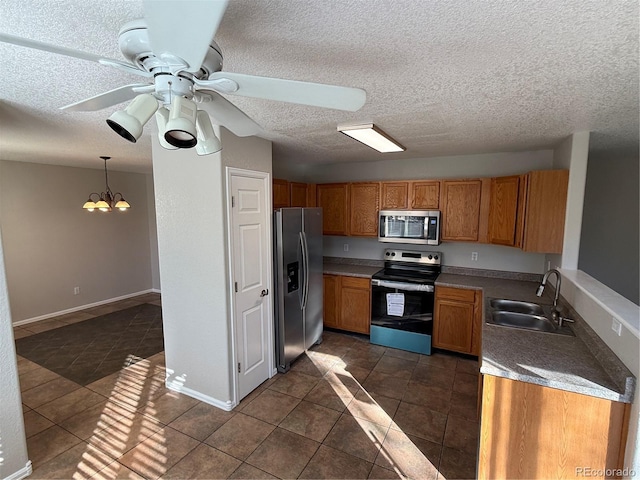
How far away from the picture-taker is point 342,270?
4270mm

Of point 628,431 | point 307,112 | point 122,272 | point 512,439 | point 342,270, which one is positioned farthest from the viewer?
point 122,272

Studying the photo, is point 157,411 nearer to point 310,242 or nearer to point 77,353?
point 77,353

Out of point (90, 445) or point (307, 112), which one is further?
point (90, 445)

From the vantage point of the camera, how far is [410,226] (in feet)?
12.9

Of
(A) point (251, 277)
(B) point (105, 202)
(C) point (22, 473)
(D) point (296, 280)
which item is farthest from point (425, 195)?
(B) point (105, 202)

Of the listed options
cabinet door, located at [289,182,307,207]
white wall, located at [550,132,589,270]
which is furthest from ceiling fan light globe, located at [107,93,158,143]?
white wall, located at [550,132,589,270]

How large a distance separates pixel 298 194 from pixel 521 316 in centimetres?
281

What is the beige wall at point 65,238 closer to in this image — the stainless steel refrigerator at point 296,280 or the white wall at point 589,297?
the stainless steel refrigerator at point 296,280

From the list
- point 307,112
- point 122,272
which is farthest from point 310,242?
point 122,272

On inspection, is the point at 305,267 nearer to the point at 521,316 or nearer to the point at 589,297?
the point at 521,316

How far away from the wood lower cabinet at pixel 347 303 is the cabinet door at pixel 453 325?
85 centimetres

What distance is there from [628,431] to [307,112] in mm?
2453

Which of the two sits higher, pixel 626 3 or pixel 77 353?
pixel 626 3

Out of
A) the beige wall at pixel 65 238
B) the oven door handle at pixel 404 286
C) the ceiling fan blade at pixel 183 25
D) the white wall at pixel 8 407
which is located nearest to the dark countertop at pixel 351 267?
the oven door handle at pixel 404 286
